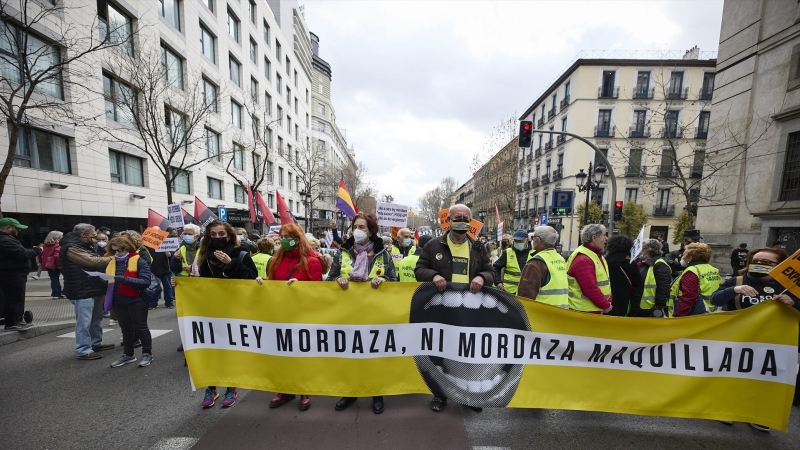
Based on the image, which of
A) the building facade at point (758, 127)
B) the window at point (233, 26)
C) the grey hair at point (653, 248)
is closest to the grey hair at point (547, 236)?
the grey hair at point (653, 248)

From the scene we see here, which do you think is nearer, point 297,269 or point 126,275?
point 297,269

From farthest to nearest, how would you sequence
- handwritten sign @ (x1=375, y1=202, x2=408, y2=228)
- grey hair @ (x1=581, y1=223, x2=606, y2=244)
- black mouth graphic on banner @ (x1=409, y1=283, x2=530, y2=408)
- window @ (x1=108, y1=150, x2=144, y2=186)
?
window @ (x1=108, y1=150, x2=144, y2=186) < handwritten sign @ (x1=375, y1=202, x2=408, y2=228) < grey hair @ (x1=581, y1=223, x2=606, y2=244) < black mouth graphic on banner @ (x1=409, y1=283, x2=530, y2=408)

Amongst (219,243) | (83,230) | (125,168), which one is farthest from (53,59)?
(219,243)

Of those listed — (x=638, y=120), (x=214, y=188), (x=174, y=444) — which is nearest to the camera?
(x=174, y=444)

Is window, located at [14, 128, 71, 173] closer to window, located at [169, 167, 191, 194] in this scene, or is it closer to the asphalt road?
window, located at [169, 167, 191, 194]

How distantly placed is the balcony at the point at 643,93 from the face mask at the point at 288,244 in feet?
128

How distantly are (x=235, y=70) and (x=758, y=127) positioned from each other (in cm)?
3007

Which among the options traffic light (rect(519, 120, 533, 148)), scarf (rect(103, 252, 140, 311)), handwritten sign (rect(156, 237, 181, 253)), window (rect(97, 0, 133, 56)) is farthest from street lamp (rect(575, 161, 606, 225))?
window (rect(97, 0, 133, 56))

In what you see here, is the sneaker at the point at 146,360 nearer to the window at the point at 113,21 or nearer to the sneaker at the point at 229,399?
the sneaker at the point at 229,399

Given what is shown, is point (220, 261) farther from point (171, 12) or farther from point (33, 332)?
point (171, 12)

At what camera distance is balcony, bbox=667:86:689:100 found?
1115 inches

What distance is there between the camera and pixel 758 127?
1079 cm

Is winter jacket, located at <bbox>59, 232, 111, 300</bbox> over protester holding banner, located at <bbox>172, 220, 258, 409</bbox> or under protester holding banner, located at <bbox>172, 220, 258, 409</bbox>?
under

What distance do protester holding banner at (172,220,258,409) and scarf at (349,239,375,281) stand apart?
1.09 metres
